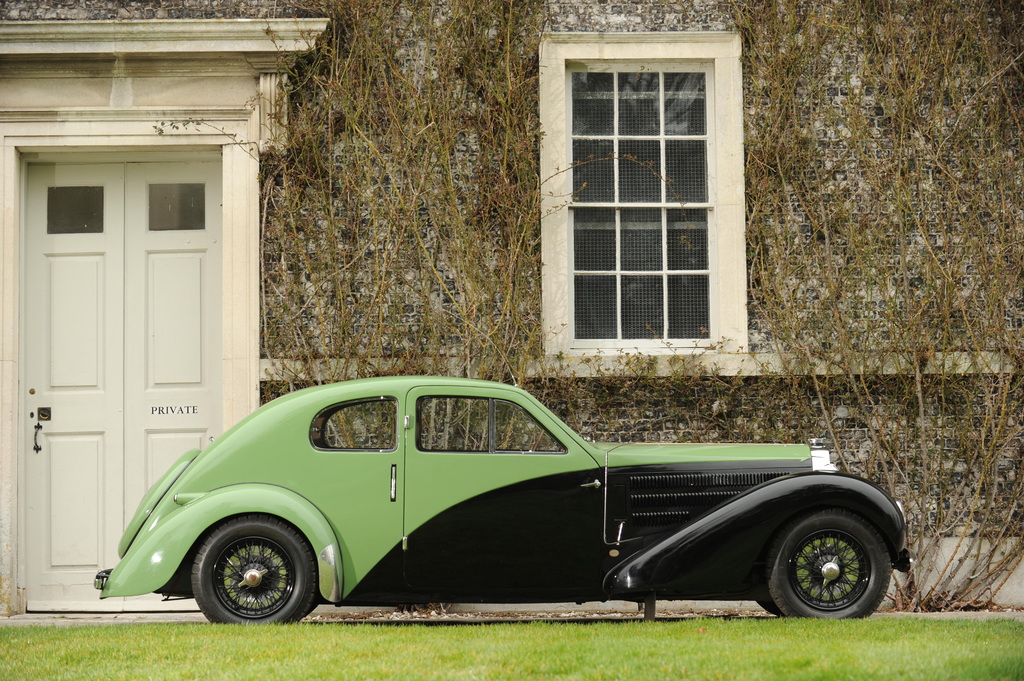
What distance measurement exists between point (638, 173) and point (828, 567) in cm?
357

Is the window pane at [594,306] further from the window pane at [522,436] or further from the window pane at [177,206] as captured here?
the window pane at [177,206]

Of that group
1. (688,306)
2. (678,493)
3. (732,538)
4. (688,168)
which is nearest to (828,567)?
(732,538)

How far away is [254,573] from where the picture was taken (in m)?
6.10

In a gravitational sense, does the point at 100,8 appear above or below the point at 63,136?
above

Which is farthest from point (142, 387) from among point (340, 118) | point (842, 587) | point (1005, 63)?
point (1005, 63)

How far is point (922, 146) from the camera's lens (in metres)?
8.46

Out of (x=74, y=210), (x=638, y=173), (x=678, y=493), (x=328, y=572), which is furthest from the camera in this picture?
(x=638, y=173)

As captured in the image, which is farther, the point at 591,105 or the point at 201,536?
the point at 591,105

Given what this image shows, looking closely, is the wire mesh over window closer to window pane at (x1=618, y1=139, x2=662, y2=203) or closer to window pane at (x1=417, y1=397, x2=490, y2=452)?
window pane at (x1=618, y1=139, x2=662, y2=203)

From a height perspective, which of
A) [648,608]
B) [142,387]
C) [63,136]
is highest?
[63,136]

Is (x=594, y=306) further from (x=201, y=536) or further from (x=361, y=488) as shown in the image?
(x=201, y=536)

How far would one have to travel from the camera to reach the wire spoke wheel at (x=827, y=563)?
6203 mm

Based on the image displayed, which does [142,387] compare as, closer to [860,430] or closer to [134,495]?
[134,495]

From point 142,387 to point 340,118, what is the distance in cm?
247
